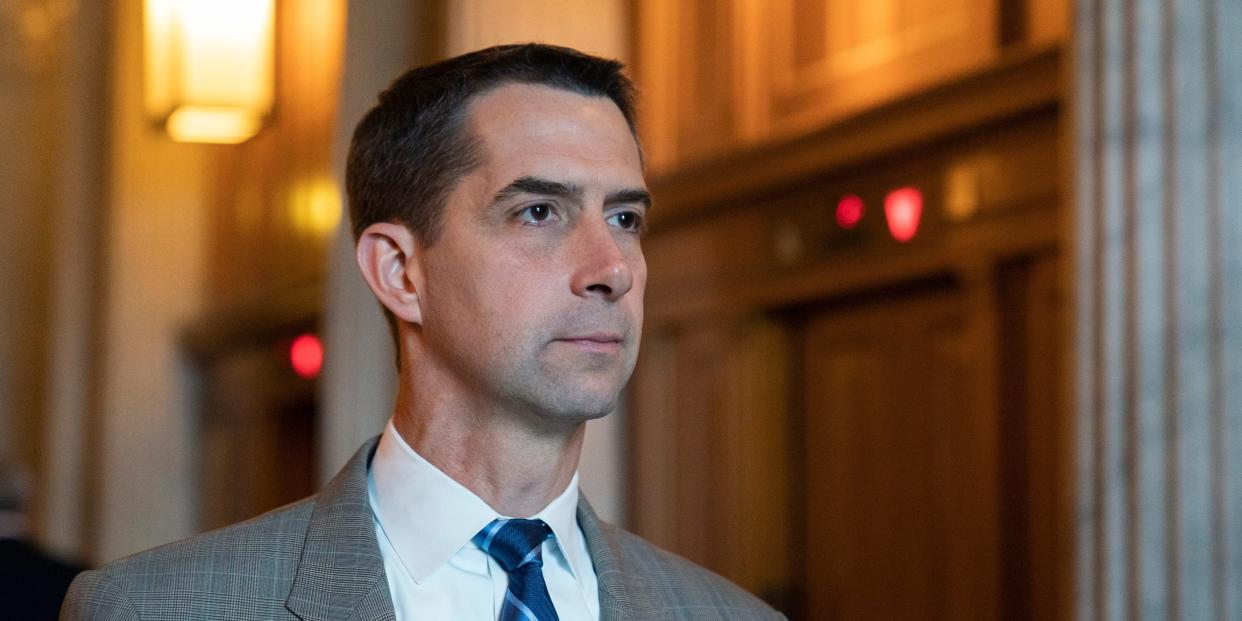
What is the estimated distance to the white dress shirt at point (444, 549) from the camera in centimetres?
213

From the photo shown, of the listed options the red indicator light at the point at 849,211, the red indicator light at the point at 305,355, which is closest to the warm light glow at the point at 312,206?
the red indicator light at the point at 305,355

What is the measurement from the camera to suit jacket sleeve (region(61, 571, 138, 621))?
1.99 metres

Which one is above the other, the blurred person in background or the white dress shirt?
the white dress shirt

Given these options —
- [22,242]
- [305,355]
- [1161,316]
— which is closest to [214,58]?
[1161,316]

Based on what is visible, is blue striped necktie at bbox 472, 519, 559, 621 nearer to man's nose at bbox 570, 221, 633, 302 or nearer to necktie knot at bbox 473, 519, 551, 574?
necktie knot at bbox 473, 519, 551, 574

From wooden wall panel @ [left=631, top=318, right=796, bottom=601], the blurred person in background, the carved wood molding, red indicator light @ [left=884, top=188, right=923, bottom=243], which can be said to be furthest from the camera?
wooden wall panel @ [left=631, top=318, right=796, bottom=601]

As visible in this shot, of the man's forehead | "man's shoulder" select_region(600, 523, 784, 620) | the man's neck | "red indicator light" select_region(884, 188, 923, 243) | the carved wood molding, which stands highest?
the carved wood molding


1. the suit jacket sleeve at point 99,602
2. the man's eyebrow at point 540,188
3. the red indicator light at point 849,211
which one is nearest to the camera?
the suit jacket sleeve at point 99,602

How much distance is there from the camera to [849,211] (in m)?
6.31

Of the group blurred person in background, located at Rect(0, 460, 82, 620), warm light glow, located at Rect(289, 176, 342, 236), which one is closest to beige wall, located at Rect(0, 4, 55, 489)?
warm light glow, located at Rect(289, 176, 342, 236)

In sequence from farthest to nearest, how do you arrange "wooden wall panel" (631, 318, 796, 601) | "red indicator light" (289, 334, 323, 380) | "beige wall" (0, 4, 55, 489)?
1. "beige wall" (0, 4, 55, 489)
2. "red indicator light" (289, 334, 323, 380)
3. "wooden wall panel" (631, 318, 796, 601)

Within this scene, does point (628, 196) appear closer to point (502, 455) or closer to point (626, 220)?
point (626, 220)

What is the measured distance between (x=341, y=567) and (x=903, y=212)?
165 inches

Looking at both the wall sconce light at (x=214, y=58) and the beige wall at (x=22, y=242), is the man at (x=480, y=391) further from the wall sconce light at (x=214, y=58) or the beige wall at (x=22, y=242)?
the beige wall at (x=22, y=242)
